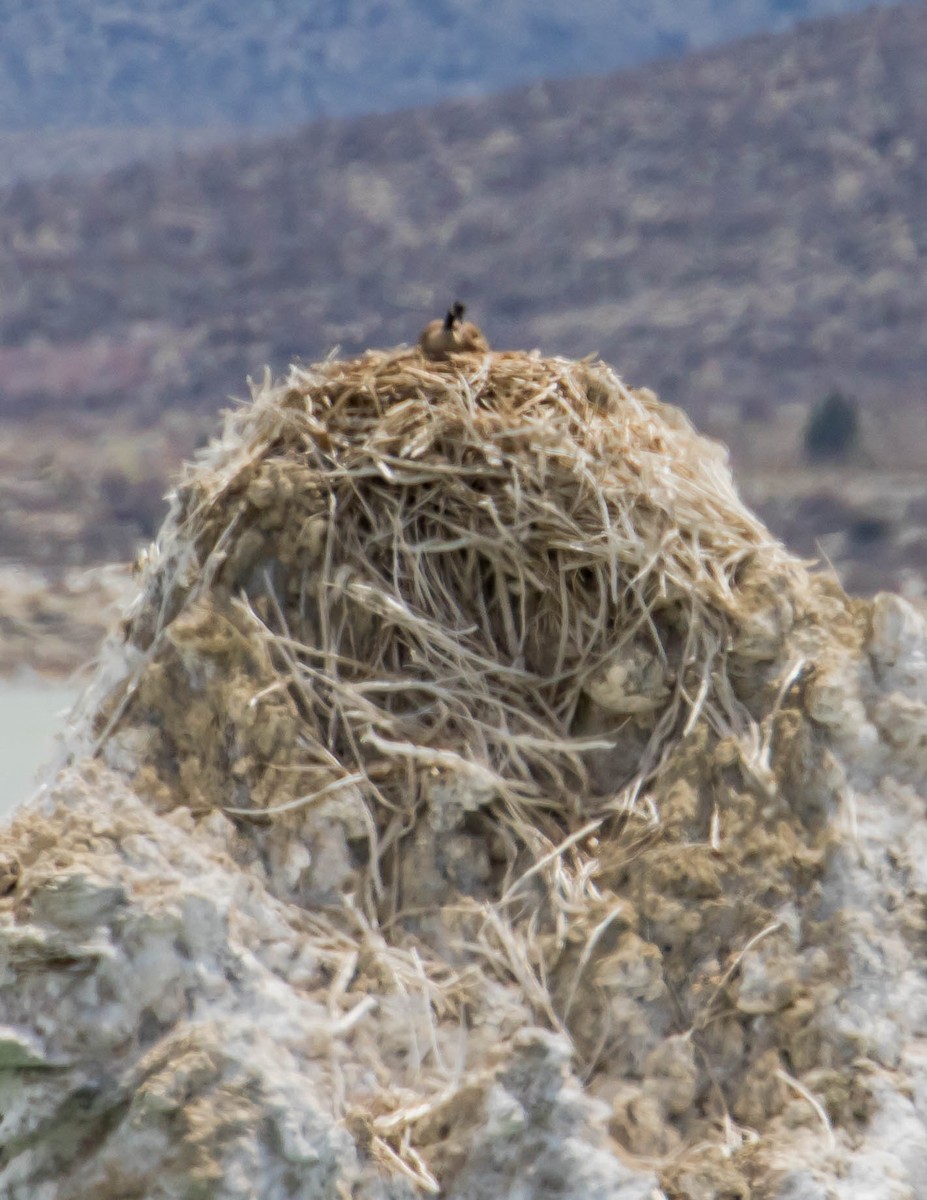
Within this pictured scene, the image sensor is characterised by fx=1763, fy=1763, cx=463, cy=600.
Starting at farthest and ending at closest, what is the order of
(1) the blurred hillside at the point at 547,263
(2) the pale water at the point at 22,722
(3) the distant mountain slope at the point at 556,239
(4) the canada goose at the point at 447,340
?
(3) the distant mountain slope at the point at 556,239, (1) the blurred hillside at the point at 547,263, (2) the pale water at the point at 22,722, (4) the canada goose at the point at 447,340

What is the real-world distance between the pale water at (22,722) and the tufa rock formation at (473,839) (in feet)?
46.2

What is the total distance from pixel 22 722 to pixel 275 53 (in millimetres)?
102697

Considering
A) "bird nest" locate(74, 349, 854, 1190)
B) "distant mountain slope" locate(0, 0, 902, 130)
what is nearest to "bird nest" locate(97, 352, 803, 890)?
"bird nest" locate(74, 349, 854, 1190)

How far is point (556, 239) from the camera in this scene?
81.1m

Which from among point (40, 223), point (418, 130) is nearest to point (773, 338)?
point (418, 130)

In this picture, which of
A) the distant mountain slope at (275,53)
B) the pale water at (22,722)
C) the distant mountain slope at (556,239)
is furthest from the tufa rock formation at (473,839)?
the distant mountain slope at (275,53)

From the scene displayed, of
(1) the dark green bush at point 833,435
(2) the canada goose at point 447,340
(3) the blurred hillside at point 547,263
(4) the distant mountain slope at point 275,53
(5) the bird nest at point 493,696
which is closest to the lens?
(5) the bird nest at point 493,696

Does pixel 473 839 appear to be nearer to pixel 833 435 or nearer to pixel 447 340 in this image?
pixel 447 340

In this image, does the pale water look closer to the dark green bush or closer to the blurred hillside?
the blurred hillside

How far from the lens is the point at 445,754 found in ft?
11.6

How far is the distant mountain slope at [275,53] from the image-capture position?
381 ft

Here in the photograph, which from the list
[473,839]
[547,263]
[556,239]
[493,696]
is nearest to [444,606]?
[493,696]

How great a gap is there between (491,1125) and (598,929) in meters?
0.46

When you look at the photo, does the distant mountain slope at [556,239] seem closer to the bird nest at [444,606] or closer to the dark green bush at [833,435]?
the dark green bush at [833,435]
